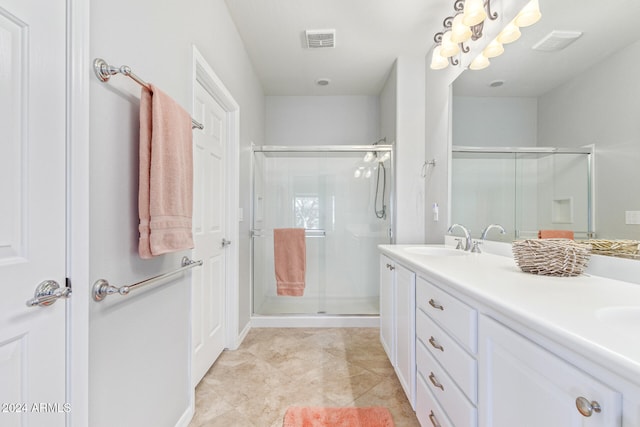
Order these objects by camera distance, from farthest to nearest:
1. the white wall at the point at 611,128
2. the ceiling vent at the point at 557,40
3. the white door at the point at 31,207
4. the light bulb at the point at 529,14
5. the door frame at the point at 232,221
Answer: the door frame at the point at 232,221 → the light bulb at the point at 529,14 → the ceiling vent at the point at 557,40 → the white wall at the point at 611,128 → the white door at the point at 31,207

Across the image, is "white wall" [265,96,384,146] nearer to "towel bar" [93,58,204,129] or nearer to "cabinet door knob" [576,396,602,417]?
"towel bar" [93,58,204,129]

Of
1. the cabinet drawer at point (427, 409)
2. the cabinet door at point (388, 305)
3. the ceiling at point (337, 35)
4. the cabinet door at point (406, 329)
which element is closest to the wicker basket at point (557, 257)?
the cabinet door at point (406, 329)

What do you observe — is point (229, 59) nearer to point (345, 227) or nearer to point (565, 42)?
point (345, 227)

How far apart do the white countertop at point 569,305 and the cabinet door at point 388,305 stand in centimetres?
66

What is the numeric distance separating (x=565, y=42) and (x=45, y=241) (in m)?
2.03

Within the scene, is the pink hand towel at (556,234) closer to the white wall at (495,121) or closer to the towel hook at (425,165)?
the white wall at (495,121)

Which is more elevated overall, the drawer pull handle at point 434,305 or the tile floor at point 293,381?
the drawer pull handle at point 434,305

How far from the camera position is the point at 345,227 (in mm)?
3004

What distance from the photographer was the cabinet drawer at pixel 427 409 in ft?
→ 3.69

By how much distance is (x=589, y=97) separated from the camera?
115 centimetres

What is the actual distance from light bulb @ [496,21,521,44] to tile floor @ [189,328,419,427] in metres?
2.12

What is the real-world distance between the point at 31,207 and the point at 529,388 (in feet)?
4.15

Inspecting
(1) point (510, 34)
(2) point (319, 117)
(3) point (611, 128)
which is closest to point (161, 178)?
(3) point (611, 128)

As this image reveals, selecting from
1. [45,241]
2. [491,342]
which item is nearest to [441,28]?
[491,342]
